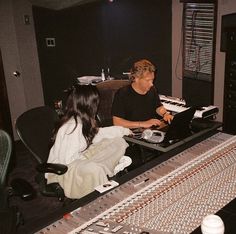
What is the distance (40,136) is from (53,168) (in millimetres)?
385

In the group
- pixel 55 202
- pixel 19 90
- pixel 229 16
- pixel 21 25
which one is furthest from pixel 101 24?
pixel 55 202

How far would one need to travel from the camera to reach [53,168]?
2469mm

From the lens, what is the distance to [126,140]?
2.70 m

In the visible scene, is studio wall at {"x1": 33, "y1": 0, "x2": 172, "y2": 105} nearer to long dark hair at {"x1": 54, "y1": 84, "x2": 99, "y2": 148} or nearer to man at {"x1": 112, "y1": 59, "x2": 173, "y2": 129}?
man at {"x1": 112, "y1": 59, "x2": 173, "y2": 129}

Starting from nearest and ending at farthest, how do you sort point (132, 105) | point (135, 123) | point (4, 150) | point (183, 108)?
point (4, 150) → point (135, 123) → point (132, 105) → point (183, 108)

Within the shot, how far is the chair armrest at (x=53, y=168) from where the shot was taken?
2.44 m

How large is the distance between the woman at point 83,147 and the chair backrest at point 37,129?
14 cm

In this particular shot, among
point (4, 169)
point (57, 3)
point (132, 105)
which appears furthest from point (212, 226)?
point (57, 3)

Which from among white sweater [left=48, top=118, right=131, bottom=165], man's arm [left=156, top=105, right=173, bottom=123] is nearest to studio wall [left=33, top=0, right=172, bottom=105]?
man's arm [left=156, top=105, right=173, bottom=123]

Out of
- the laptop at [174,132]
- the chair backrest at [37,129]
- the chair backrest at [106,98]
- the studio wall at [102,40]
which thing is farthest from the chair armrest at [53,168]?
the studio wall at [102,40]

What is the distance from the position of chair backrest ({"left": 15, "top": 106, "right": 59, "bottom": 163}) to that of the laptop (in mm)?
745

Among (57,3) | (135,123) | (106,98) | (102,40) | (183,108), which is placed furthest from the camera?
(102,40)

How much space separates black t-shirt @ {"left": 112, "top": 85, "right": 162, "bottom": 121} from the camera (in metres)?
3.33

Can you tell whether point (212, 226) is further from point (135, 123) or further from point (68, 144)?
point (135, 123)
